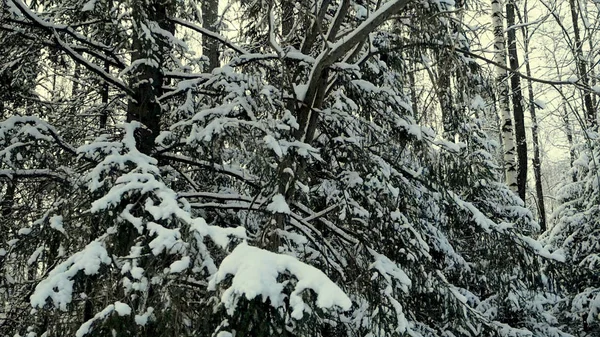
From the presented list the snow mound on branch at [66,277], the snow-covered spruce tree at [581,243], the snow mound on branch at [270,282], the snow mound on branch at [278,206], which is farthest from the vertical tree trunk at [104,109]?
the snow-covered spruce tree at [581,243]

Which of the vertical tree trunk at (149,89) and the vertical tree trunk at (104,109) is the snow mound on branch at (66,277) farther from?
the vertical tree trunk at (104,109)

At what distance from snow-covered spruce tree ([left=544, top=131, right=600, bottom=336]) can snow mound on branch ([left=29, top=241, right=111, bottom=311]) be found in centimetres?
726

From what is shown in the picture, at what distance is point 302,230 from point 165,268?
5.74 ft

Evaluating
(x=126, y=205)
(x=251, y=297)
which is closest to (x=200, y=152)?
(x=126, y=205)

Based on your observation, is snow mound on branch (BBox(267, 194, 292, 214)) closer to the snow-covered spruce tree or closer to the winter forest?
the winter forest

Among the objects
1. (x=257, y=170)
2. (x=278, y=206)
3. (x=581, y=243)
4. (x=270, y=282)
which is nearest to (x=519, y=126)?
(x=581, y=243)

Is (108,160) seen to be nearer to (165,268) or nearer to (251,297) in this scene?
(165,268)

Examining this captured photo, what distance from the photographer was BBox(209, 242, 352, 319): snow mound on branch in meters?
1.82

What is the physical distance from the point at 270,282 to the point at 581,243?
836cm

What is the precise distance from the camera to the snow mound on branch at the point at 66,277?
2.20 meters

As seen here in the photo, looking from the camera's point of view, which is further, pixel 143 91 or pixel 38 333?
pixel 143 91

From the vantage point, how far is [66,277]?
2.31 meters

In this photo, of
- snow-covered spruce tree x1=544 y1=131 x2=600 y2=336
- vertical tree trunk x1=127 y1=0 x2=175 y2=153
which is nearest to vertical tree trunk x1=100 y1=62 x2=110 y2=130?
vertical tree trunk x1=127 y1=0 x2=175 y2=153

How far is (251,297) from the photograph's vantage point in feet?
5.91
